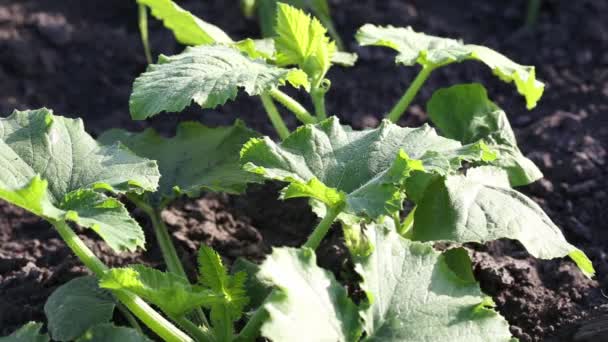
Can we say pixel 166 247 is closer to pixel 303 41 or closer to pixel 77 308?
pixel 77 308

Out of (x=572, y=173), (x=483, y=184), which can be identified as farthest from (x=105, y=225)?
(x=572, y=173)

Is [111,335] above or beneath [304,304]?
beneath

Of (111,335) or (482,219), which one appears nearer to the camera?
(111,335)

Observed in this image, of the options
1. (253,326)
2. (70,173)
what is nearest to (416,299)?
(253,326)

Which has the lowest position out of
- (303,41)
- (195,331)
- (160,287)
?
(195,331)

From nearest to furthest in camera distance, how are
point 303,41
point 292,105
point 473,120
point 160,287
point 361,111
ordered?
point 160,287
point 303,41
point 292,105
point 473,120
point 361,111

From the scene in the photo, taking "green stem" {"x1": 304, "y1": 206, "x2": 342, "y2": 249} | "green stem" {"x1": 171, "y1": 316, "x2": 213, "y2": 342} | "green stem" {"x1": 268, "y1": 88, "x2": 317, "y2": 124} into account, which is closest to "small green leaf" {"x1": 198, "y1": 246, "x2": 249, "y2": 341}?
"green stem" {"x1": 171, "y1": 316, "x2": 213, "y2": 342}

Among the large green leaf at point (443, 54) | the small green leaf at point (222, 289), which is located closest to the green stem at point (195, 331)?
the small green leaf at point (222, 289)

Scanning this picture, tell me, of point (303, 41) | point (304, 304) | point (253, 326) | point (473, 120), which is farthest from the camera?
point (473, 120)
